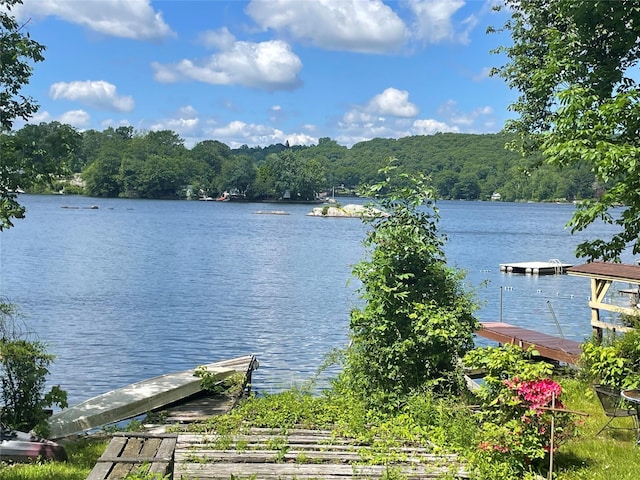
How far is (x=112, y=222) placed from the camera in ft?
305

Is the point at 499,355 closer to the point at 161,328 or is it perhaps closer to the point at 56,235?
the point at 161,328

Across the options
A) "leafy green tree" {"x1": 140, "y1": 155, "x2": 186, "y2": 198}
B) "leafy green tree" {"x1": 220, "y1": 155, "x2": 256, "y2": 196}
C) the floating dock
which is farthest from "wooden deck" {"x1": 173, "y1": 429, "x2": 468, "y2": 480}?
"leafy green tree" {"x1": 140, "y1": 155, "x2": 186, "y2": 198}

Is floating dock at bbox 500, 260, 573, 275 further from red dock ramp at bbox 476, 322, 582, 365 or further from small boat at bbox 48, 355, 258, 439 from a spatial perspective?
small boat at bbox 48, 355, 258, 439

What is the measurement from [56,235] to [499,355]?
2709 inches

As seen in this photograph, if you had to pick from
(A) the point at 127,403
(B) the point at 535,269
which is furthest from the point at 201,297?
(B) the point at 535,269

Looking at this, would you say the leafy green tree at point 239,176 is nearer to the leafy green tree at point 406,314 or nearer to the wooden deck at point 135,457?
the leafy green tree at point 406,314

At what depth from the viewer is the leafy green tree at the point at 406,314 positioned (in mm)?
9148

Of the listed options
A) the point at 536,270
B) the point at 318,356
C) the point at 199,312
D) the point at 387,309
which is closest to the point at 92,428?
the point at 387,309

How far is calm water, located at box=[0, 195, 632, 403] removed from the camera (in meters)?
21.6

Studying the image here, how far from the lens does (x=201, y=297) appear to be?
113 feet

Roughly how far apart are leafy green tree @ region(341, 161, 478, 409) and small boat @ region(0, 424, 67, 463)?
4383 mm

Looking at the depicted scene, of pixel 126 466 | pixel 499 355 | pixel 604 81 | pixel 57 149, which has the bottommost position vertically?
pixel 126 466

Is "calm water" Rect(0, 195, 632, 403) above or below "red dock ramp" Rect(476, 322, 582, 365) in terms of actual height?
below

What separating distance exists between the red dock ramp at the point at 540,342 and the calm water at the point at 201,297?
523 centimetres
